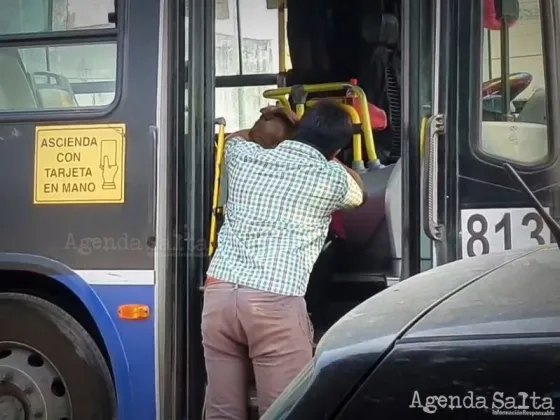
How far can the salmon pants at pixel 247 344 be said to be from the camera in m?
3.60

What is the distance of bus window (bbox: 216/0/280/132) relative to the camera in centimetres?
465

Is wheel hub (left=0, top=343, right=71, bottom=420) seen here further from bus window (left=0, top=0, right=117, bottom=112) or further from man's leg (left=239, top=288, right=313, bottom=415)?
bus window (left=0, top=0, right=117, bottom=112)

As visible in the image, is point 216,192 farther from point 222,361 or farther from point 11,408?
point 11,408

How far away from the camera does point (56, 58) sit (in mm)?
4078

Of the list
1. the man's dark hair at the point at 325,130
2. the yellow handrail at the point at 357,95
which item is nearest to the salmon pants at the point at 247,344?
the man's dark hair at the point at 325,130

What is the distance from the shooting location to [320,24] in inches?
199

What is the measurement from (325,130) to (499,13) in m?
0.82

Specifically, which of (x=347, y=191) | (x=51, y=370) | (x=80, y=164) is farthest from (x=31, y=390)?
(x=347, y=191)

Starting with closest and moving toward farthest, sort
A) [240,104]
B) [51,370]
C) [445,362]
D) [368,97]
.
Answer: [445,362], [51,370], [240,104], [368,97]

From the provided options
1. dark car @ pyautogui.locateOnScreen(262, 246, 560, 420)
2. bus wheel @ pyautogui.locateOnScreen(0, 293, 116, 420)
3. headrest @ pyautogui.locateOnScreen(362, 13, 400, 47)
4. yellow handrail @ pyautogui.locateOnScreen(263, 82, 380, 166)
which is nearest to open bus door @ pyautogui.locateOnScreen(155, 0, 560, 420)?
bus wheel @ pyautogui.locateOnScreen(0, 293, 116, 420)

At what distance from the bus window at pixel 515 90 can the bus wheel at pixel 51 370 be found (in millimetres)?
1842

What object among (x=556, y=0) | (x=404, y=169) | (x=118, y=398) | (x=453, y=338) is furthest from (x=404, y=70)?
(x=453, y=338)

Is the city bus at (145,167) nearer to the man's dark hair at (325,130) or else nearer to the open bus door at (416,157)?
the open bus door at (416,157)

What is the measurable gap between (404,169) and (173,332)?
1172 mm
